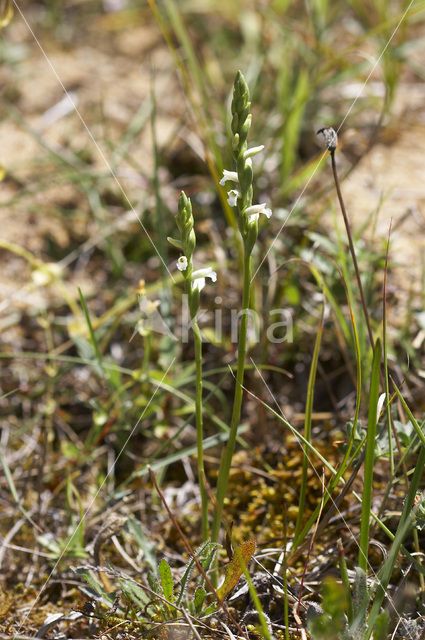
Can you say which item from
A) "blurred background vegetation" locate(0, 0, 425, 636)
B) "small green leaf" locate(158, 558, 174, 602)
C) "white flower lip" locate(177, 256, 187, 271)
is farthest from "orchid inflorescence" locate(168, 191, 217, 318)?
"small green leaf" locate(158, 558, 174, 602)

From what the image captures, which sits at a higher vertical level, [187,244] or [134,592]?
[187,244]

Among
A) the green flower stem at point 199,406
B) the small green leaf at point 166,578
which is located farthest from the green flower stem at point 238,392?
the small green leaf at point 166,578

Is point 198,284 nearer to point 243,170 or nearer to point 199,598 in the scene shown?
point 243,170

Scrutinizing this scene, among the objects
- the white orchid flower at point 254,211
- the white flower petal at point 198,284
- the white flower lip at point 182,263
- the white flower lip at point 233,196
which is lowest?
the white flower petal at point 198,284

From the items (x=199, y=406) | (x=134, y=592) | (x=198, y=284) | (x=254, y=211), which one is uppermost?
(x=254, y=211)

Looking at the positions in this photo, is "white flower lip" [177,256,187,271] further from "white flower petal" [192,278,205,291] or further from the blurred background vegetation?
the blurred background vegetation

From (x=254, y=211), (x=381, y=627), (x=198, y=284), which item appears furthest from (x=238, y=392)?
(x=381, y=627)

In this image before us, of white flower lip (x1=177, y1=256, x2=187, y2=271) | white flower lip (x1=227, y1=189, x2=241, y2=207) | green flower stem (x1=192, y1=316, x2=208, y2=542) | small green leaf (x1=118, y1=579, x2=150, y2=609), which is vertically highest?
white flower lip (x1=227, y1=189, x2=241, y2=207)

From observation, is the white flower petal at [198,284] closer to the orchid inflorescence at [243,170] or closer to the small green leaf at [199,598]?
the orchid inflorescence at [243,170]

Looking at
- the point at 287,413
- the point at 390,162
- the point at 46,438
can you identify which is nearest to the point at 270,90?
Result: the point at 390,162

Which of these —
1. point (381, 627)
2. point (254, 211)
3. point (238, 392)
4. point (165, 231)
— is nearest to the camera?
point (381, 627)

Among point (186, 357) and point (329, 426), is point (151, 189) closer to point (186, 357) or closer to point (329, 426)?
point (186, 357)

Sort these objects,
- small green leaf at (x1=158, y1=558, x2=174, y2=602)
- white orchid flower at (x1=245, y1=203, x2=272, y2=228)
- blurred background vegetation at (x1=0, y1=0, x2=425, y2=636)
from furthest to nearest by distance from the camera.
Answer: blurred background vegetation at (x1=0, y1=0, x2=425, y2=636) < small green leaf at (x1=158, y1=558, x2=174, y2=602) < white orchid flower at (x1=245, y1=203, x2=272, y2=228)
